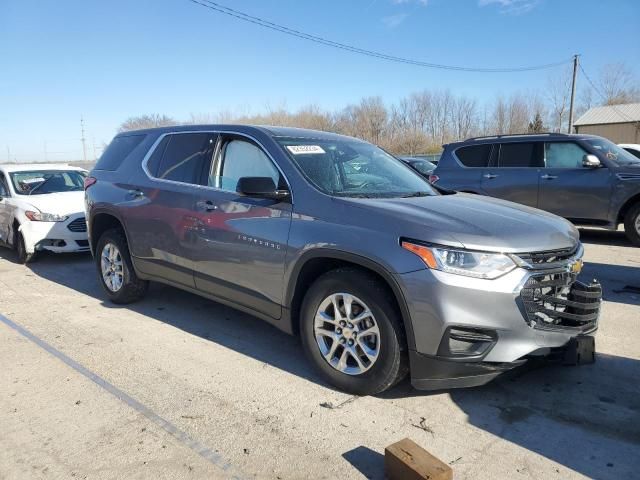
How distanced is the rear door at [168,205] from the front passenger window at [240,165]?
188 millimetres

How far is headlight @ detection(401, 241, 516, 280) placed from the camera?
2.97 metres

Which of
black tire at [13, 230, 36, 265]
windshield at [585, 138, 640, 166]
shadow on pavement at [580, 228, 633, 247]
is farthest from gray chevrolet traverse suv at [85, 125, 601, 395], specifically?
shadow on pavement at [580, 228, 633, 247]

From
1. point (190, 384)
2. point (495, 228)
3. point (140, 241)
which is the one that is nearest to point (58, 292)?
point (140, 241)

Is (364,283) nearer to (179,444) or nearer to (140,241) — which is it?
(179,444)

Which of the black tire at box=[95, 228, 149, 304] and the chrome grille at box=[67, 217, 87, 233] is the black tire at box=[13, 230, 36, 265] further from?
the black tire at box=[95, 228, 149, 304]

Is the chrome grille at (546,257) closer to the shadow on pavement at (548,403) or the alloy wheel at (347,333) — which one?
the shadow on pavement at (548,403)

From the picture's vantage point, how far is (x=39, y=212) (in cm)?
796

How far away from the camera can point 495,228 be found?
126 inches

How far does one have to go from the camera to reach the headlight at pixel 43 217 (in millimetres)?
7922

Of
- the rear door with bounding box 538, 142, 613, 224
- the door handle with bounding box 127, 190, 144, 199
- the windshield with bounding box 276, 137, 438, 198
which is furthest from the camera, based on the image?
the rear door with bounding box 538, 142, 613, 224

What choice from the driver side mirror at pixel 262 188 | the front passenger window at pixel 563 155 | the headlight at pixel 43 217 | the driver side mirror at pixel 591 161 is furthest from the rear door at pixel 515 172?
the headlight at pixel 43 217

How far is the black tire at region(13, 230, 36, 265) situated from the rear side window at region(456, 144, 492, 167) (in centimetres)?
760

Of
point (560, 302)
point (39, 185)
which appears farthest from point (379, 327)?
point (39, 185)

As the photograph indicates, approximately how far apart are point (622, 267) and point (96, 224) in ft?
A: 21.8
